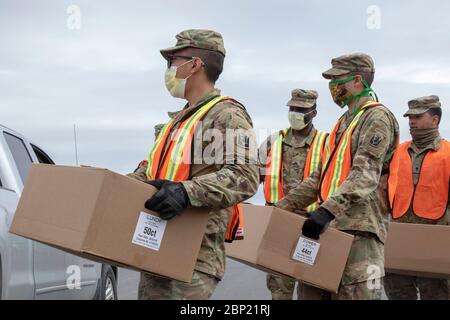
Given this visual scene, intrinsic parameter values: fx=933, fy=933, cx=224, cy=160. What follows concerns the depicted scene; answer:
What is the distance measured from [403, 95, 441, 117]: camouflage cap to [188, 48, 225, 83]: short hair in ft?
12.8

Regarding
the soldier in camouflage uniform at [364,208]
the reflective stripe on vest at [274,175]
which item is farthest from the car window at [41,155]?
the soldier in camouflage uniform at [364,208]

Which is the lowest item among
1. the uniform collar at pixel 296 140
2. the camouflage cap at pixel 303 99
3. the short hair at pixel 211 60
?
the uniform collar at pixel 296 140

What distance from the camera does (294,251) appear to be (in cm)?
534

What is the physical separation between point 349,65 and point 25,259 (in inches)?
95.1

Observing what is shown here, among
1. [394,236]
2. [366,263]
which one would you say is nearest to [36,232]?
[366,263]

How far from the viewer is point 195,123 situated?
4461mm

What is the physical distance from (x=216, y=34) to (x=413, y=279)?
157 inches

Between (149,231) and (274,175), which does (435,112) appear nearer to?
(274,175)

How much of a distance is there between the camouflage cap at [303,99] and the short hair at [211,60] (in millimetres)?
4095

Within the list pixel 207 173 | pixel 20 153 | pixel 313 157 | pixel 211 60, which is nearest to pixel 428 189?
pixel 313 157

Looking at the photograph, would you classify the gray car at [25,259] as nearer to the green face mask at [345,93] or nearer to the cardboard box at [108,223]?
the cardboard box at [108,223]

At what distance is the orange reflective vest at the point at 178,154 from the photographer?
4.44 meters

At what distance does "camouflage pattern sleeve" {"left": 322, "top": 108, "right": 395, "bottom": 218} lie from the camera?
17.6ft
